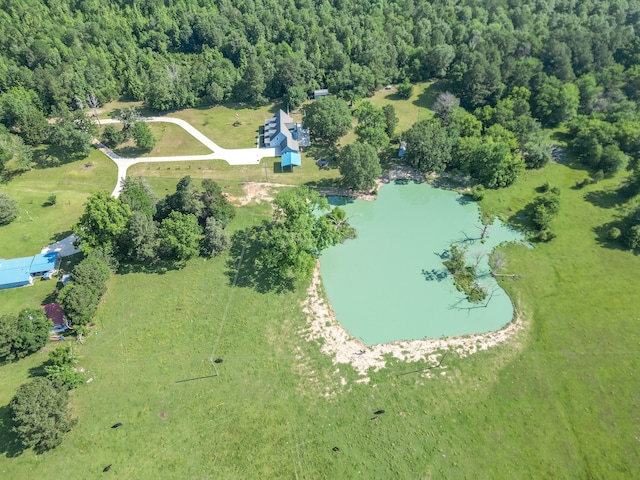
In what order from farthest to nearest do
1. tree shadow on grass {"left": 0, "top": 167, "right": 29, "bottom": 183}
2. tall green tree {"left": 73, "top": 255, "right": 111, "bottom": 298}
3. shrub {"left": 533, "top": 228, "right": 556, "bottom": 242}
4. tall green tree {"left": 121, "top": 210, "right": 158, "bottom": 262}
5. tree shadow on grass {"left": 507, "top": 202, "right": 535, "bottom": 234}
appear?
tree shadow on grass {"left": 0, "top": 167, "right": 29, "bottom": 183}
tree shadow on grass {"left": 507, "top": 202, "right": 535, "bottom": 234}
shrub {"left": 533, "top": 228, "right": 556, "bottom": 242}
tall green tree {"left": 121, "top": 210, "right": 158, "bottom": 262}
tall green tree {"left": 73, "top": 255, "right": 111, "bottom": 298}

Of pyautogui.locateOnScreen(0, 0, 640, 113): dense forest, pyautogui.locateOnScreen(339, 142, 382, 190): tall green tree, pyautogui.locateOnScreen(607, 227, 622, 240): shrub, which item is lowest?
pyautogui.locateOnScreen(607, 227, 622, 240): shrub

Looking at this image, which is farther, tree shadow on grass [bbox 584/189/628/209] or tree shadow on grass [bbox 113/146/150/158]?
tree shadow on grass [bbox 113/146/150/158]

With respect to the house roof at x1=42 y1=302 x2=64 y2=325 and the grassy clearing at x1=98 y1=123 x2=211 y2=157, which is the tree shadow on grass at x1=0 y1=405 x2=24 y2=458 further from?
the grassy clearing at x1=98 y1=123 x2=211 y2=157

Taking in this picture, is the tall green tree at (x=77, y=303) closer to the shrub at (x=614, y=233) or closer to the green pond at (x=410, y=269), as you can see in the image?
the green pond at (x=410, y=269)

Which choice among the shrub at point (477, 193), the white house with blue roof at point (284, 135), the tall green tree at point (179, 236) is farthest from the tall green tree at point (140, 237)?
the shrub at point (477, 193)

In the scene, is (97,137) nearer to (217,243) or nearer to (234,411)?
(217,243)

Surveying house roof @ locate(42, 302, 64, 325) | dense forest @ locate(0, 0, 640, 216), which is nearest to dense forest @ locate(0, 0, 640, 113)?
dense forest @ locate(0, 0, 640, 216)
